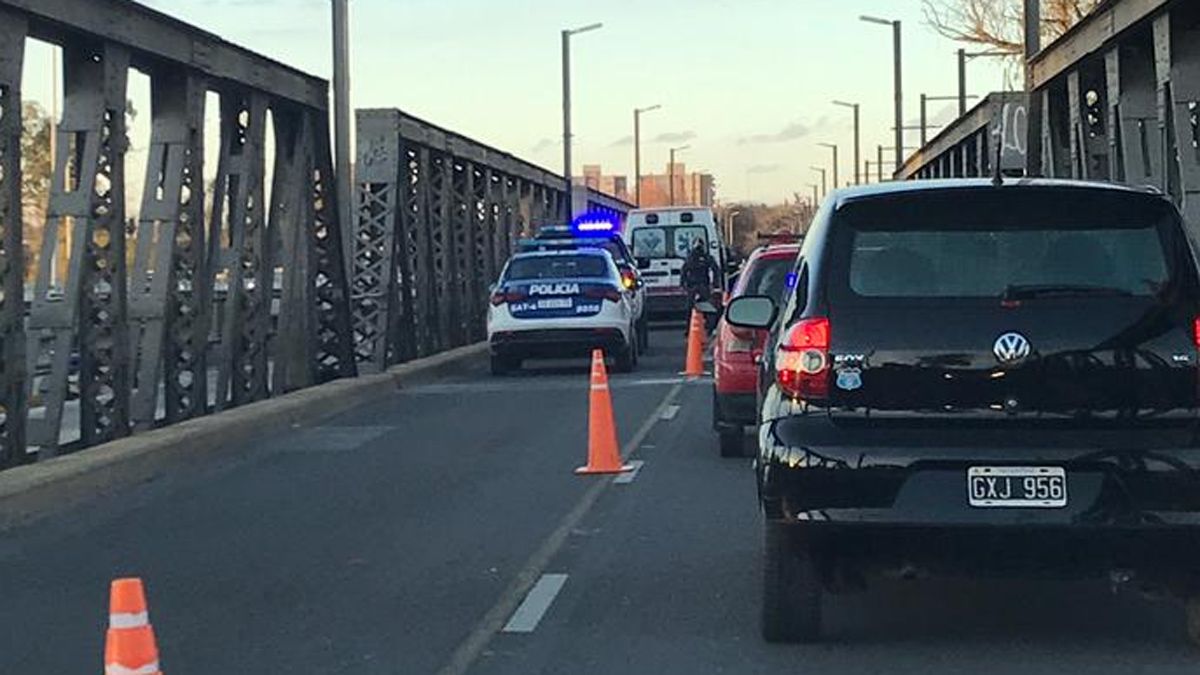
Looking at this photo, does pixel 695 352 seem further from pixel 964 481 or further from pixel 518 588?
pixel 964 481

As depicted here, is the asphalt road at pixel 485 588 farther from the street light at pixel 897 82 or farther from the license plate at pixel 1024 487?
the street light at pixel 897 82

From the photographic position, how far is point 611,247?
32281 millimetres

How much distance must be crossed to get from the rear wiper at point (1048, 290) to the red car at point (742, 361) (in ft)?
20.8

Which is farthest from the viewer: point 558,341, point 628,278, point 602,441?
point 628,278

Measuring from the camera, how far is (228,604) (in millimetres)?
9219

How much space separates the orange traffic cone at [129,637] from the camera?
5.78 metres

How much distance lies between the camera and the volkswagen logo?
284 inches

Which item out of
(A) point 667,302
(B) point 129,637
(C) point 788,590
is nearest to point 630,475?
(C) point 788,590

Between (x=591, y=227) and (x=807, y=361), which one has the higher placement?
(x=591, y=227)

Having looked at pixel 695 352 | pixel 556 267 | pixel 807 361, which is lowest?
pixel 695 352

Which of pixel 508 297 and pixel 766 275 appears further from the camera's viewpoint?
pixel 508 297

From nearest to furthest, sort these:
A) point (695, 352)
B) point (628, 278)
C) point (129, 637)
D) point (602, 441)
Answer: point (129, 637) < point (602, 441) < point (695, 352) < point (628, 278)

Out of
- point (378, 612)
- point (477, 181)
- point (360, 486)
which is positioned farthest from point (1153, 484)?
point (477, 181)

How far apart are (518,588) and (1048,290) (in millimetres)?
3197
